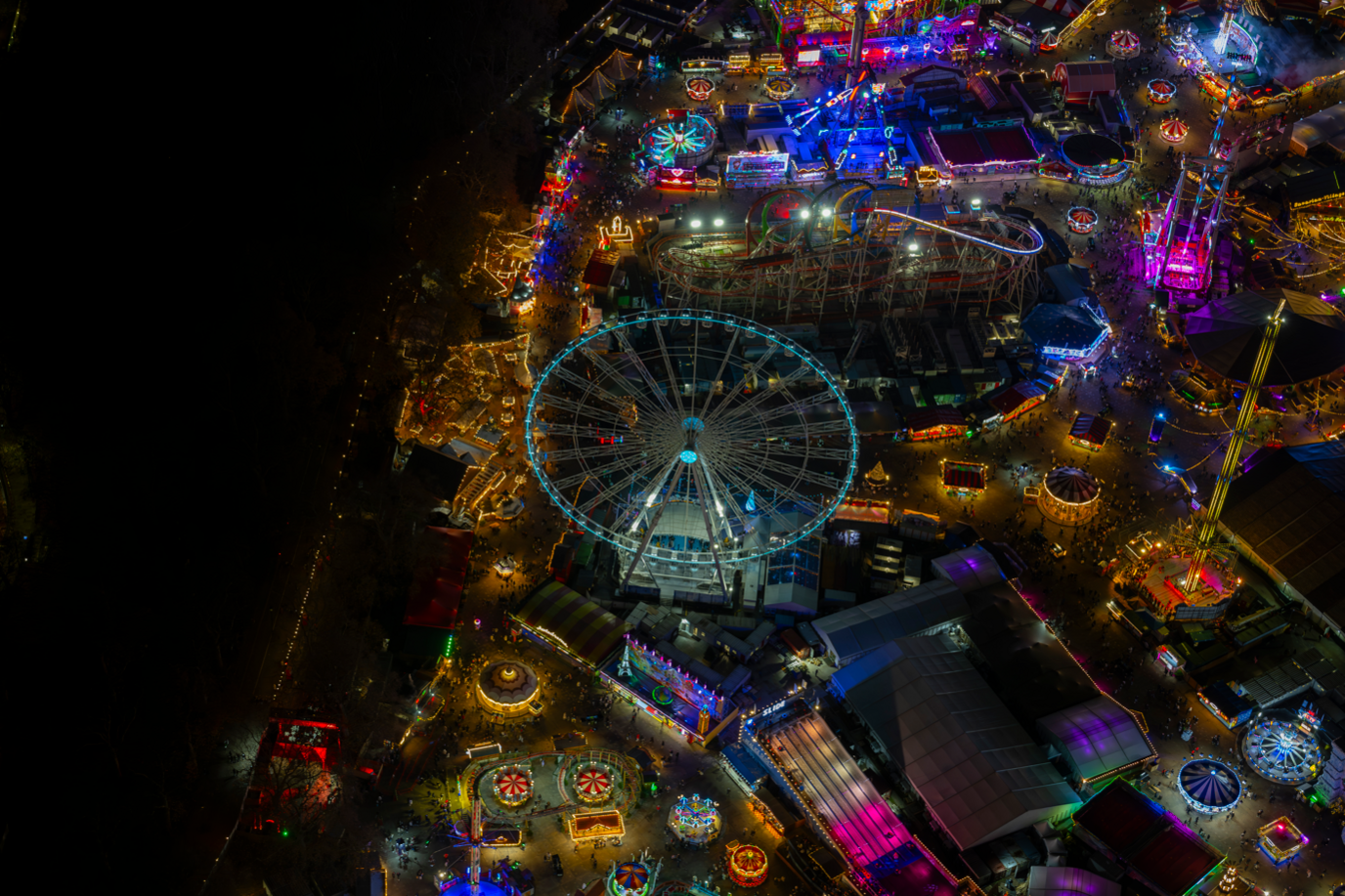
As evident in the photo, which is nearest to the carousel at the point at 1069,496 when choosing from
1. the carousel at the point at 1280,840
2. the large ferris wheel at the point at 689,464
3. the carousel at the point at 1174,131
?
the large ferris wheel at the point at 689,464

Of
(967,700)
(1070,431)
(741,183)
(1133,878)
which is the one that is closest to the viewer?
(1133,878)

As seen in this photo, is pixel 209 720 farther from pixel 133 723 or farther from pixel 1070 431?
pixel 1070 431

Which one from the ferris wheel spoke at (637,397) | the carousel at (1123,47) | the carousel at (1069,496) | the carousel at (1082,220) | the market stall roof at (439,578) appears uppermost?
the carousel at (1123,47)

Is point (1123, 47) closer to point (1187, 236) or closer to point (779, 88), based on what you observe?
point (1187, 236)

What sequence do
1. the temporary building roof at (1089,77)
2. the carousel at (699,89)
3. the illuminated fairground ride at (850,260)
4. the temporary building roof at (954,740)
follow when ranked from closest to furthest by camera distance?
the temporary building roof at (954,740) < the illuminated fairground ride at (850,260) < the temporary building roof at (1089,77) < the carousel at (699,89)

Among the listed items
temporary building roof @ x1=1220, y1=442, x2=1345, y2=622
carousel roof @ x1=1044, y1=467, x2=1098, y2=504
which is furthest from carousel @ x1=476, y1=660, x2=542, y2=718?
temporary building roof @ x1=1220, y1=442, x2=1345, y2=622

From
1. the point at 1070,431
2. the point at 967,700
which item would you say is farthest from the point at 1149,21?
the point at 967,700

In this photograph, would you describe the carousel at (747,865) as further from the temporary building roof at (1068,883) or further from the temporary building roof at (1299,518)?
the temporary building roof at (1299,518)
